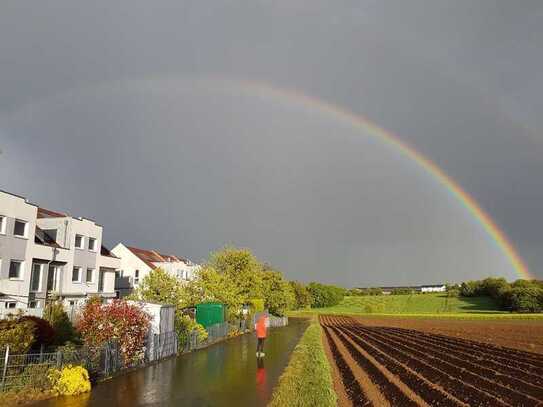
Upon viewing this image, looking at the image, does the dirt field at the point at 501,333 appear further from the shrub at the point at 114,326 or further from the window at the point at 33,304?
the window at the point at 33,304

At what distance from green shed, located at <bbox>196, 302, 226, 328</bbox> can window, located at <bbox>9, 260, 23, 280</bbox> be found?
1243cm

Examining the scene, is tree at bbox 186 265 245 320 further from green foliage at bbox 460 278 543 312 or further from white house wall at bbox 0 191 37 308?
green foliage at bbox 460 278 543 312

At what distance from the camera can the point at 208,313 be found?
36469mm

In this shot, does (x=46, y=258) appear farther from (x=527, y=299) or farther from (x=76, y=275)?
(x=527, y=299)

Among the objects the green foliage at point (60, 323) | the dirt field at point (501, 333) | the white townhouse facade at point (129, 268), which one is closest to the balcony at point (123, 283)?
the white townhouse facade at point (129, 268)

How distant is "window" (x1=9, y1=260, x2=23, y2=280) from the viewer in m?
31.9

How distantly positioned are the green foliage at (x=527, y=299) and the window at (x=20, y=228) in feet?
349

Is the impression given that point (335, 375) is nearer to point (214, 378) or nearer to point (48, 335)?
point (214, 378)

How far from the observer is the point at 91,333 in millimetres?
18688

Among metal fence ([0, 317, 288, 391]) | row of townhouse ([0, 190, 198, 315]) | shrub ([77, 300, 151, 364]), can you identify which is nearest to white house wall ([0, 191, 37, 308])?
row of townhouse ([0, 190, 198, 315])

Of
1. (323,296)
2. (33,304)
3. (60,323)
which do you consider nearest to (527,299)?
(323,296)

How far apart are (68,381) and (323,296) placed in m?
156

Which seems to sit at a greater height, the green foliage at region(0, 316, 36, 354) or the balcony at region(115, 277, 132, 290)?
the balcony at region(115, 277, 132, 290)

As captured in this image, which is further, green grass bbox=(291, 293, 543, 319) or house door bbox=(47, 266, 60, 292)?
green grass bbox=(291, 293, 543, 319)
